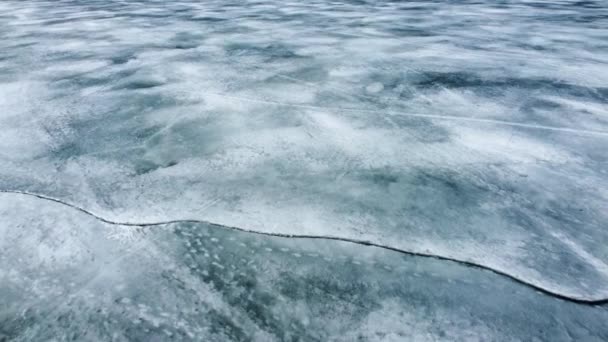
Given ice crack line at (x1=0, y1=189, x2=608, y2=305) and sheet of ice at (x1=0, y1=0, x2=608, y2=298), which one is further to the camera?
sheet of ice at (x1=0, y1=0, x2=608, y2=298)

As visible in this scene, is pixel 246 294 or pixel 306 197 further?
pixel 306 197

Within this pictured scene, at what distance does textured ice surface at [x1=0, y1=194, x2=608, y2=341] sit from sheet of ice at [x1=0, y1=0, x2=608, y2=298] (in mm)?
73

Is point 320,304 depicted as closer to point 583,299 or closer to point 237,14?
point 583,299

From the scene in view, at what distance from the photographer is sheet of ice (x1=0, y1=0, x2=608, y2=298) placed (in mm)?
991

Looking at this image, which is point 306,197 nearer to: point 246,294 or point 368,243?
point 368,243

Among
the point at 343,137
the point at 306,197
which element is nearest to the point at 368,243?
the point at 306,197

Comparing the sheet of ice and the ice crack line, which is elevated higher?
the sheet of ice

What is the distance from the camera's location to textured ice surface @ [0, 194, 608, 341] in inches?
28.1

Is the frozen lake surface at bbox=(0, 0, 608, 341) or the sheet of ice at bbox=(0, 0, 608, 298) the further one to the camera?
A: the sheet of ice at bbox=(0, 0, 608, 298)

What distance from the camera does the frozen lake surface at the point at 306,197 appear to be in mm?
751

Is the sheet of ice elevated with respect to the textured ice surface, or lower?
elevated

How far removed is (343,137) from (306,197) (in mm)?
440

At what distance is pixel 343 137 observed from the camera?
1461mm

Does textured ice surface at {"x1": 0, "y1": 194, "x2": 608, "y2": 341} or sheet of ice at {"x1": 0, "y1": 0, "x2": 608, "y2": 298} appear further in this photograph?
sheet of ice at {"x1": 0, "y1": 0, "x2": 608, "y2": 298}
